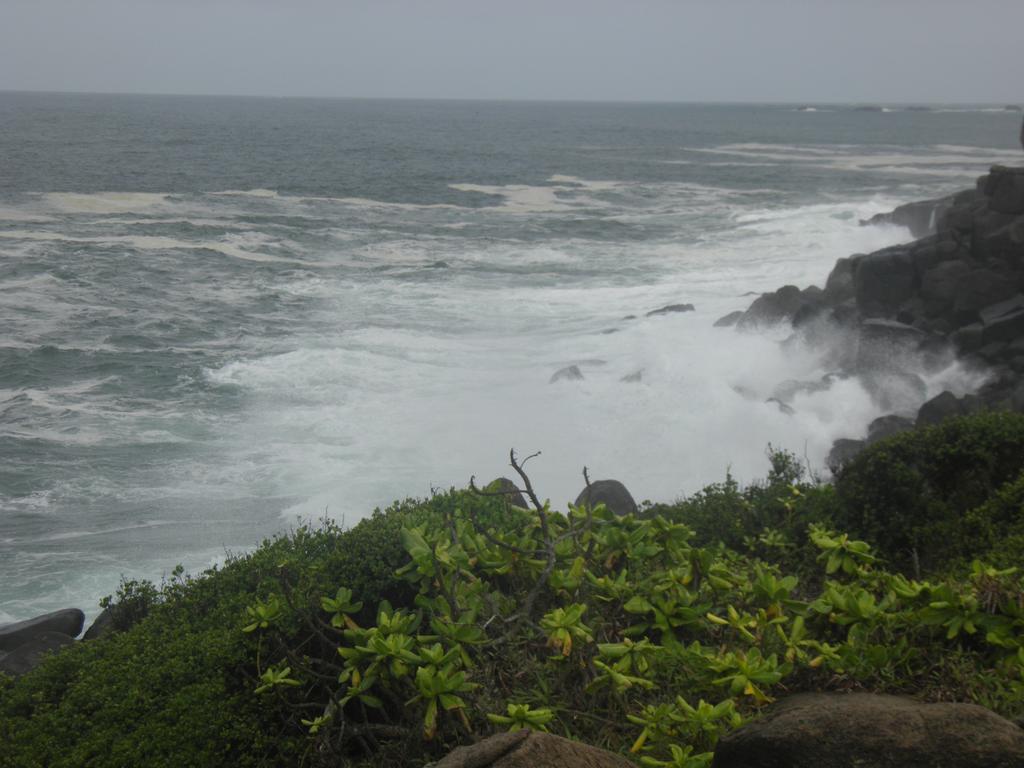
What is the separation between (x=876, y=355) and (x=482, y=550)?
16252 mm

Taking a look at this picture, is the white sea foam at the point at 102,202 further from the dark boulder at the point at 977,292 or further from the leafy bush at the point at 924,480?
the leafy bush at the point at 924,480

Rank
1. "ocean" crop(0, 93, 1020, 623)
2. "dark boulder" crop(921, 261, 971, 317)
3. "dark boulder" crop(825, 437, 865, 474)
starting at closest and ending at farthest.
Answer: "ocean" crop(0, 93, 1020, 623)
"dark boulder" crop(825, 437, 865, 474)
"dark boulder" crop(921, 261, 971, 317)

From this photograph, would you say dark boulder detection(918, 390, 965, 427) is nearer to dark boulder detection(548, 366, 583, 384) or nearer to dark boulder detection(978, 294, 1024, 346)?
dark boulder detection(978, 294, 1024, 346)

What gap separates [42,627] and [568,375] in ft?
38.3

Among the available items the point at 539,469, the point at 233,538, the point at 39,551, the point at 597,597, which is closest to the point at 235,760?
the point at 597,597

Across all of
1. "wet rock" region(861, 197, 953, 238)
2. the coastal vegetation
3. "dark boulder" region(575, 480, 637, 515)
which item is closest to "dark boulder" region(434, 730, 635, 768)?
the coastal vegetation

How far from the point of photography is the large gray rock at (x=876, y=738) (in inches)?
121

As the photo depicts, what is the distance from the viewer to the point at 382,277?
Answer: 2956cm

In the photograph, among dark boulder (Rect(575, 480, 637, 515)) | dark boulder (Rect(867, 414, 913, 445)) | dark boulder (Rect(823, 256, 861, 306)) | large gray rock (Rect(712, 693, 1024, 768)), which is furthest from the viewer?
dark boulder (Rect(823, 256, 861, 306))

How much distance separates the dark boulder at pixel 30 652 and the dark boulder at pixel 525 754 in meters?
5.63

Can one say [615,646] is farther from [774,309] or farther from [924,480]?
[774,309]

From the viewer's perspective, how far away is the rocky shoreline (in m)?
18.0

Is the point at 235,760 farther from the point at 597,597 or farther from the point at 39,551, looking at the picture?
the point at 39,551

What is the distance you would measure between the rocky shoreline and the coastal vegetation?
12.1m
